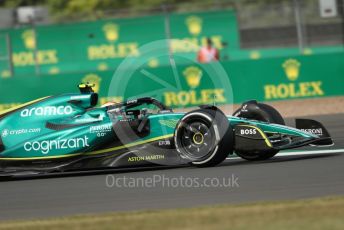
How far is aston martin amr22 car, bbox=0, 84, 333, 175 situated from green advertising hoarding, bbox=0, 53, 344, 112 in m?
7.86

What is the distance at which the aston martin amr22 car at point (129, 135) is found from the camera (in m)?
9.59

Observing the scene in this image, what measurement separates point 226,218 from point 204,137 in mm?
2964

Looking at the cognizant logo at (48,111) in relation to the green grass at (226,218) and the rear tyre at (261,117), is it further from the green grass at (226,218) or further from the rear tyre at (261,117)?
the green grass at (226,218)

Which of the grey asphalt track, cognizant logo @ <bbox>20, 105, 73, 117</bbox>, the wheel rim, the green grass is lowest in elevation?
the grey asphalt track

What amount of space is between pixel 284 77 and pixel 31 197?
10.8 m

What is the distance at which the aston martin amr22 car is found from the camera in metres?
9.59

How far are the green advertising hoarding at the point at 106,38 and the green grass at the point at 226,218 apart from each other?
1746 centimetres

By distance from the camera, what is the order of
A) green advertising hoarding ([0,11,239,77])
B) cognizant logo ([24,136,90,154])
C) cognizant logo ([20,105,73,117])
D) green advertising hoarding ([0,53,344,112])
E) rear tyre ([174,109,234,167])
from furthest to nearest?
green advertising hoarding ([0,11,239,77]) < green advertising hoarding ([0,53,344,112]) < cognizant logo ([20,105,73,117]) < cognizant logo ([24,136,90,154]) < rear tyre ([174,109,234,167])

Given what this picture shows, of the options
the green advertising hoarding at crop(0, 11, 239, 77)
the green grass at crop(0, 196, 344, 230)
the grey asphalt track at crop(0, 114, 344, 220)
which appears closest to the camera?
the green grass at crop(0, 196, 344, 230)

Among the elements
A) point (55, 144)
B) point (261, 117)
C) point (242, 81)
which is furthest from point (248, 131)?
point (242, 81)

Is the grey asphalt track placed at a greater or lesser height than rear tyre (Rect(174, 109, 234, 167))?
lesser

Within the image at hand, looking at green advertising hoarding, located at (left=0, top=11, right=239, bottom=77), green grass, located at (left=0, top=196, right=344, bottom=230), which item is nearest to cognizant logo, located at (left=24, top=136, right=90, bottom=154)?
green grass, located at (left=0, top=196, right=344, bottom=230)

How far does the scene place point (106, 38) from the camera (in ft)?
82.6

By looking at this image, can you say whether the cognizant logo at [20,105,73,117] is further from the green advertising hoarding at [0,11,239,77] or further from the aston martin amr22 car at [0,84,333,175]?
the green advertising hoarding at [0,11,239,77]
